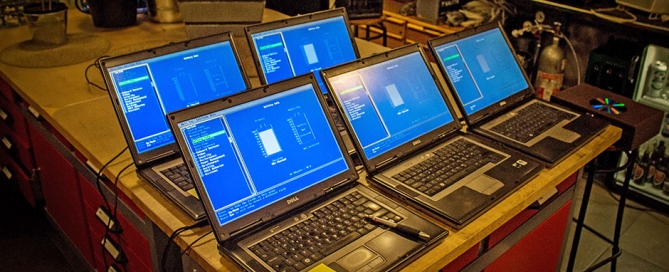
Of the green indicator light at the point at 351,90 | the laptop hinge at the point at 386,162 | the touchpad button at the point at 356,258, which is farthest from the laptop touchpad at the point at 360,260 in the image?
the green indicator light at the point at 351,90

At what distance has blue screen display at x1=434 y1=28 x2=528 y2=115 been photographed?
5.16 ft

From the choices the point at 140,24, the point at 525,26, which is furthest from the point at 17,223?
the point at 525,26

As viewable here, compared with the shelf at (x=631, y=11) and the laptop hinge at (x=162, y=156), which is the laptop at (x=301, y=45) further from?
the shelf at (x=631, y=11)

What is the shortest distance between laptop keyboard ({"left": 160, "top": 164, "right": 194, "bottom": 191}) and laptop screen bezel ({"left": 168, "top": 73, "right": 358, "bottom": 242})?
24 centimetres

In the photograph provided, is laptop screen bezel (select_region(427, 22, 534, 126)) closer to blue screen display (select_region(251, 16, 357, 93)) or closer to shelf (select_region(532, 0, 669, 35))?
blue screen display (select_region(251, 16, 357, 93))

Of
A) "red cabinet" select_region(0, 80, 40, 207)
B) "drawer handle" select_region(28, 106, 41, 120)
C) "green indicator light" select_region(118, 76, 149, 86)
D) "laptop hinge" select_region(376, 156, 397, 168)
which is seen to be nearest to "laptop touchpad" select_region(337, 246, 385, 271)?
"laptop hinge" select_region(376, 156, 397, 168)

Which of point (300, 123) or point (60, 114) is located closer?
point (300, 123)

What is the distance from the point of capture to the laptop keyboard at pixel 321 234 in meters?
1.06

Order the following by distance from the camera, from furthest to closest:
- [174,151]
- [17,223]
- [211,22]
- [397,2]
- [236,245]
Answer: [397,2], [17,223], [211,22], [174,151], [236,245]

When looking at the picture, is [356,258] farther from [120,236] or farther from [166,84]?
[120,236]

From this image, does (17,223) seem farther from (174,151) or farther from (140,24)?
(174,151)

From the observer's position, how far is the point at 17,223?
8.59 ft

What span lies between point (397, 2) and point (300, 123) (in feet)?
10.1

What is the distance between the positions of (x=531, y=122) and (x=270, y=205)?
86cm
